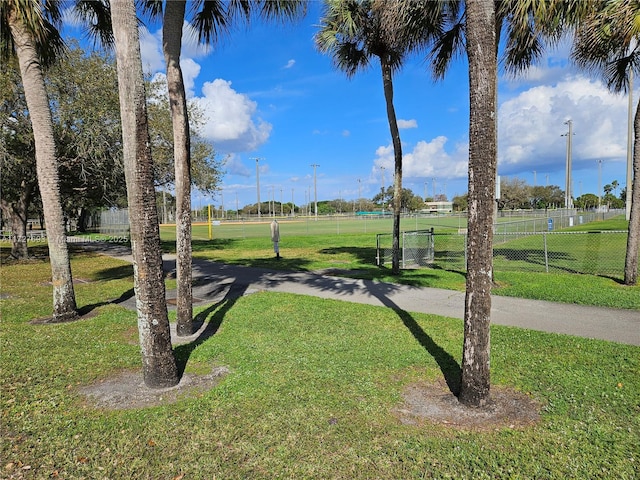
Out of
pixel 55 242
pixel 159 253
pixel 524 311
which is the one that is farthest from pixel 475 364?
pixel 55 242

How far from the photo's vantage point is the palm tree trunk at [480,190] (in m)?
3.71

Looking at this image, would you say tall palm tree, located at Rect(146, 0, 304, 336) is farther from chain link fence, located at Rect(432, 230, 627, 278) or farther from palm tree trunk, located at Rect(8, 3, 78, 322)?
chain link fence, located at Rect(432, 230, 627, 278)

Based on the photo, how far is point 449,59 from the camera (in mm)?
11055

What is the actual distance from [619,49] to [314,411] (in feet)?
39.2

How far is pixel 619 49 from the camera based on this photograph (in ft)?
33.7

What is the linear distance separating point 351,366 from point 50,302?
24.3 feet

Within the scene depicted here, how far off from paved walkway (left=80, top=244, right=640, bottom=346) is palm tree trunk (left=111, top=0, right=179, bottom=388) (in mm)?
4578

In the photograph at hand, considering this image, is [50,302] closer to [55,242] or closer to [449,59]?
[55,242]

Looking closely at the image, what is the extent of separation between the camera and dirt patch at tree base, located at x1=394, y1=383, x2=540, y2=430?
3.52 metres

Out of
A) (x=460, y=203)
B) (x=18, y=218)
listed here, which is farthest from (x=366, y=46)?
(x=460, y=203)

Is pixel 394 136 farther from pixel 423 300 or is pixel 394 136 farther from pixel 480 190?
pixel 480 190

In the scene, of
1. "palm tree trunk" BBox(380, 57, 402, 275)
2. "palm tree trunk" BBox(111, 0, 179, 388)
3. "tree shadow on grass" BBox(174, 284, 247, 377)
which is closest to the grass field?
"palm tree trunk" BBox(380, 57, 402, 275)

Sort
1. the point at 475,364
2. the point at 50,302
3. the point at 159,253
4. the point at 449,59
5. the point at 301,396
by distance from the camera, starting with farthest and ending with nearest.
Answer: the point at 449,59 < the point at 50,302 < the point at 159,253 < the point at 301,396 < the point at 475,364

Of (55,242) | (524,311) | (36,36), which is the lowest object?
(524,311)
